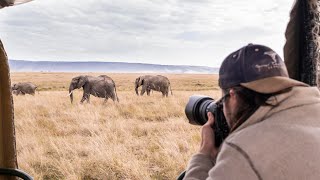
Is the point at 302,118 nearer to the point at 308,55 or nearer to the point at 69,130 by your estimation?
the point at 308,55

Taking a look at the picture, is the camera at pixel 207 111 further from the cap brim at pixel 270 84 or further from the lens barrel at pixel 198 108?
the cap brim at pixel 270 84

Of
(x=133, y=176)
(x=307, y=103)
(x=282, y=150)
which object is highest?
(x=307, y=103)

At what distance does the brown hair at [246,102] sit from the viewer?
3.47 ft

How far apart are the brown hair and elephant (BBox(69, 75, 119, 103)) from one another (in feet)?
42.3

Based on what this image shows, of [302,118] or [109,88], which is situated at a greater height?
[302,118]

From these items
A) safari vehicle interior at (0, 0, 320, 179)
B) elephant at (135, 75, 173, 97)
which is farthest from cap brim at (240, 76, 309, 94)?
elephant at (135, 75, 173, 97)

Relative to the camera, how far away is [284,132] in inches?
40.3

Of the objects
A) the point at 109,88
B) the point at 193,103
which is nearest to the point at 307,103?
the point at 193,103

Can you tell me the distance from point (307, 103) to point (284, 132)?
11 centimetres

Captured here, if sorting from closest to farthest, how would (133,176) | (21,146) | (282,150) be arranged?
1. (282,150)
2. (133,176)
3. (21,146)

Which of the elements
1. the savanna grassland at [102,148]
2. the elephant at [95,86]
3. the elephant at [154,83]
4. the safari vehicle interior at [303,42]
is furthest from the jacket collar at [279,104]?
the elephant at [154,83]

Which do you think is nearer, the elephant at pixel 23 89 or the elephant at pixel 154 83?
the elephant at pixel 154 83

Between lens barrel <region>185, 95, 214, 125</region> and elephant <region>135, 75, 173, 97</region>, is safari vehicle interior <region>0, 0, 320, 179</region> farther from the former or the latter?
elephant <region>135, 75, 173, 97</region>

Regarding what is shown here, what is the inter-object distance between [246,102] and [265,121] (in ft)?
0.23
